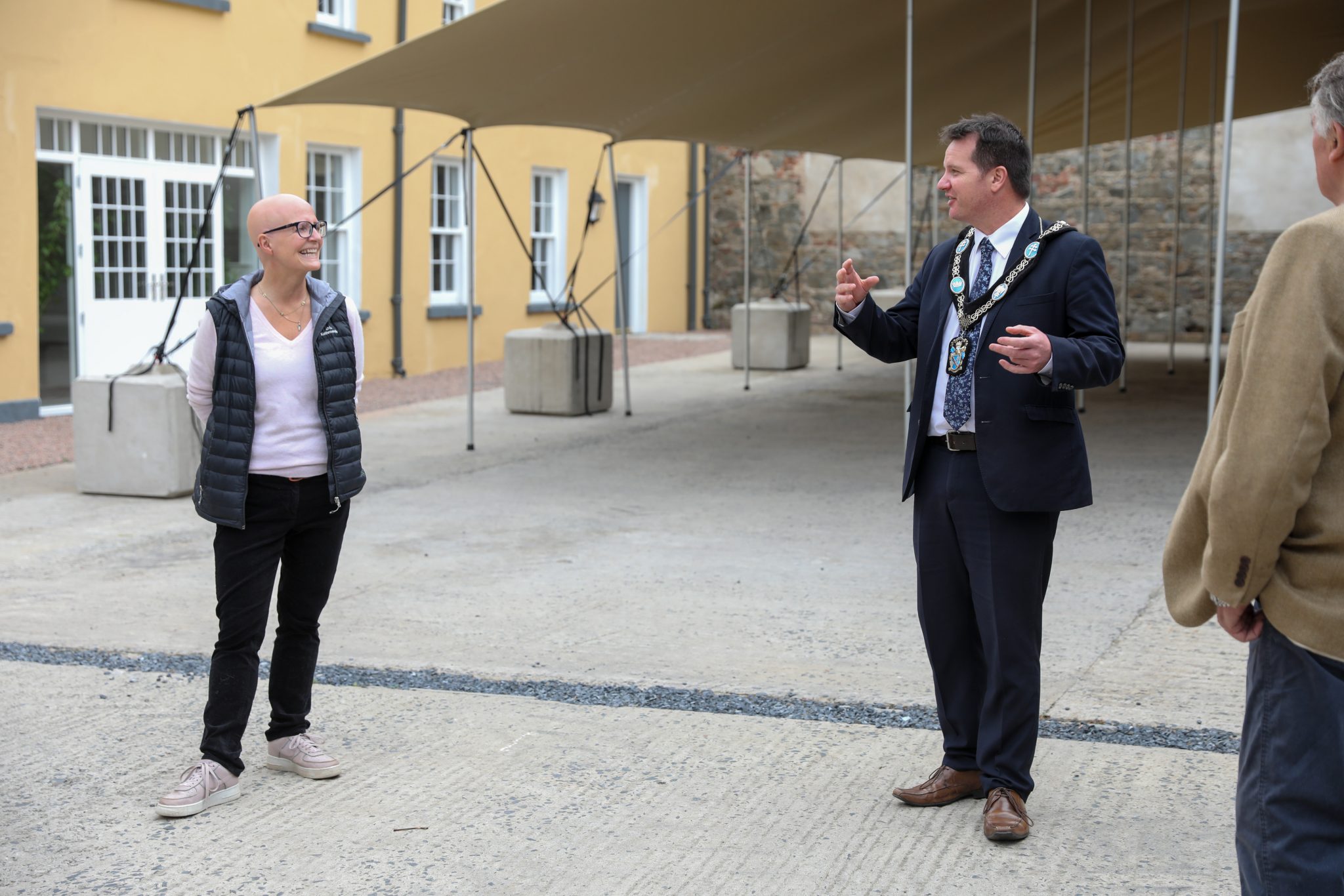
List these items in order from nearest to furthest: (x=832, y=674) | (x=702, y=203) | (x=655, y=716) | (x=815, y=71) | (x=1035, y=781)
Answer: (x=1035, y=781) → (x=655, y=716) → (x=832, y=674) → (x=815, y=71) → (x=702, y=203)

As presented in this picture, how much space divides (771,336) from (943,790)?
1338 cm

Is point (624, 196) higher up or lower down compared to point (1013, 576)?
higher up

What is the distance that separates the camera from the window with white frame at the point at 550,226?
18719 millimetres

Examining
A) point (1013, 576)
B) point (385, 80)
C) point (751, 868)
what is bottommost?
point (751, 868)

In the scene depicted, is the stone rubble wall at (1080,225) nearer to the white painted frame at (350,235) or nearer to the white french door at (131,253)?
the white painted frame at (350,235)

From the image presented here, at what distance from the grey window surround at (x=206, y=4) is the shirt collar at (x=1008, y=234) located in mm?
10695

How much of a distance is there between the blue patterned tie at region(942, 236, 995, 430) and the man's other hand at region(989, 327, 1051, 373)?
30 centimetres

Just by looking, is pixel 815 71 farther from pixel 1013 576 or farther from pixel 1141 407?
pixel 1013 576

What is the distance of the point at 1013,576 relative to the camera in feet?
11.4

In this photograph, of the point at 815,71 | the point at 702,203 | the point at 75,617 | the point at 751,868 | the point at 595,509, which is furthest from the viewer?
the point at 702,203

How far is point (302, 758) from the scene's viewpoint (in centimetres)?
395

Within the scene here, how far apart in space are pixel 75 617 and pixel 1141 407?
9679 mm

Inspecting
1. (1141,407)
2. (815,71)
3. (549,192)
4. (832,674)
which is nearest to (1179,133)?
(1141,407)

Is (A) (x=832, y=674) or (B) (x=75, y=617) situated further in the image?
(B) (x=75, y=617)
